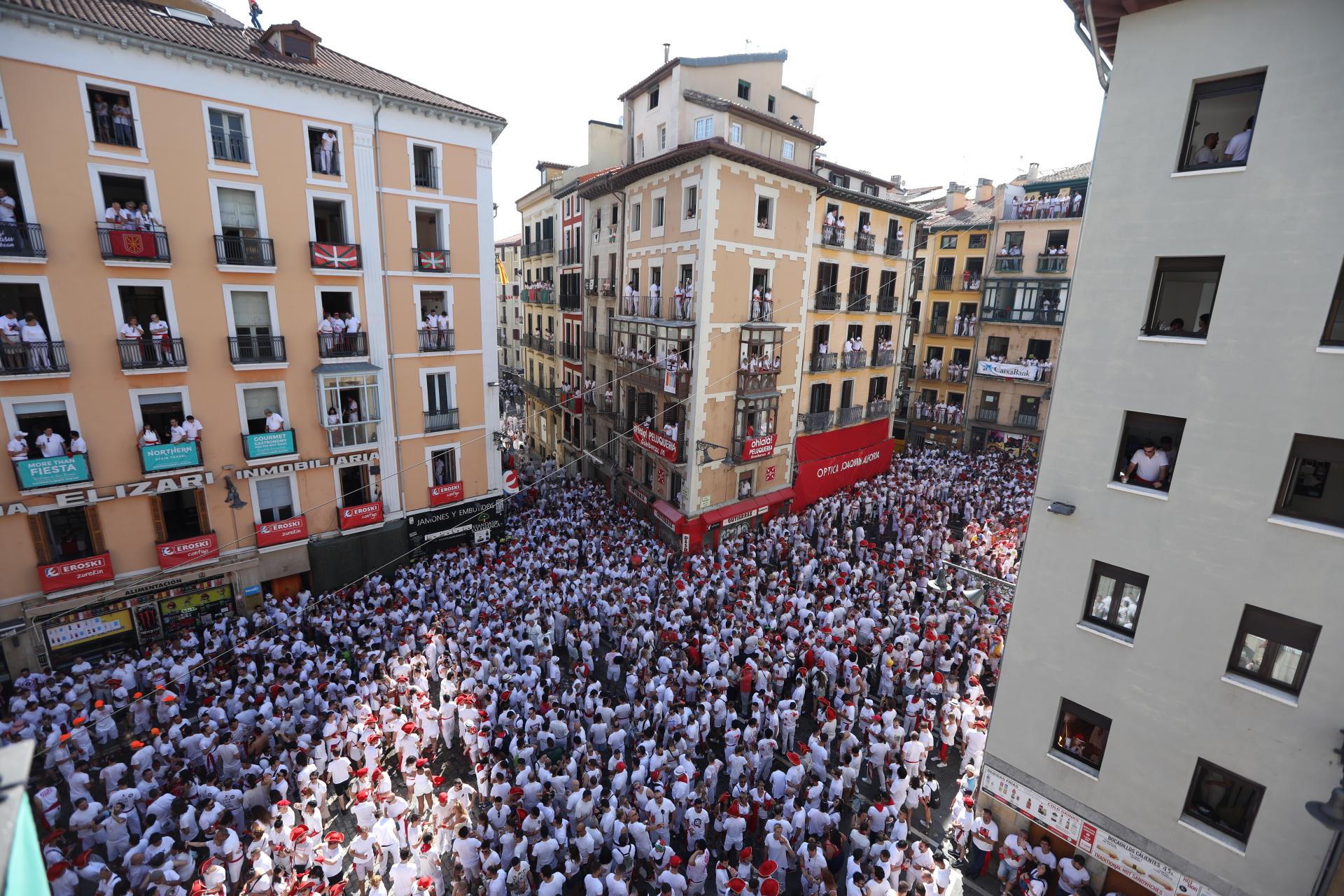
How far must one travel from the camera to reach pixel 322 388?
62.5ft

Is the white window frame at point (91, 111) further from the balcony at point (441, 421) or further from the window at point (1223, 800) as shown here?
the window at point (1223, 800)

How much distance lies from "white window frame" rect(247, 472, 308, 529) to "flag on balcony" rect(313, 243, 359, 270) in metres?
5.07

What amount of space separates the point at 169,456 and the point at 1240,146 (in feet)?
80.3

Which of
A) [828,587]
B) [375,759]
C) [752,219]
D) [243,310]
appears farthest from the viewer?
[752,219]

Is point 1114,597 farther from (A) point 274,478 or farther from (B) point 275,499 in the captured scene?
(B) point 275,499

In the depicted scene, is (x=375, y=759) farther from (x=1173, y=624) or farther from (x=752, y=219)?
(x=752, y=219)

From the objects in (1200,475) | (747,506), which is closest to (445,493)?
(747,506)

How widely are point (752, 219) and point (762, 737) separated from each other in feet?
59.4

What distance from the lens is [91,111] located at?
50.5ft

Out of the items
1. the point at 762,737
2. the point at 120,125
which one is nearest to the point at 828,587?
the point at 762,737

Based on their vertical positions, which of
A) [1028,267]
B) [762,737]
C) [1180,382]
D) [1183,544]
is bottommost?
[762,737]

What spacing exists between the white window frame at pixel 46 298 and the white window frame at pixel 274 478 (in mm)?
5511

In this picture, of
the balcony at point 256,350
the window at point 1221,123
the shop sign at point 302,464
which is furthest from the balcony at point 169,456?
the window at point 1221,123

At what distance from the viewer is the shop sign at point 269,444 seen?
18.1m
